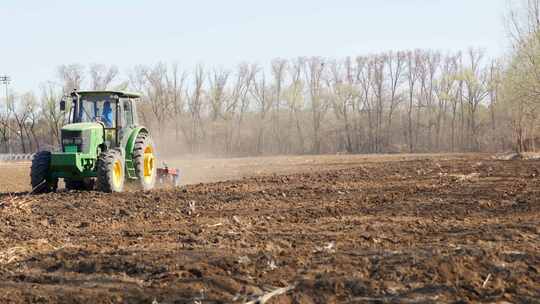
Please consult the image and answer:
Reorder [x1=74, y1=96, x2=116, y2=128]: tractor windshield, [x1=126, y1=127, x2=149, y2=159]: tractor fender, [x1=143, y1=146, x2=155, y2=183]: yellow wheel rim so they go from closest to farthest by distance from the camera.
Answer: [x1=126, y1=127, x2=149, y2=159]: tractor fender, [x1=74, y1=96, x2=116, y2=128]: tractor windshield, [x1=143, y1=146, x2=155, y2=183]: yellow wheel rim

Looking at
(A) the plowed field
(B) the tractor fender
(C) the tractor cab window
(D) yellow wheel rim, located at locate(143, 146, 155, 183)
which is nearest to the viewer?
(A) the plowed field

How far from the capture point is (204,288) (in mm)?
5402

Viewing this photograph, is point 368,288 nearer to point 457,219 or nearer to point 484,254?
point 484,254

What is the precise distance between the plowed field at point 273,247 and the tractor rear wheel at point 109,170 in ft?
1.56

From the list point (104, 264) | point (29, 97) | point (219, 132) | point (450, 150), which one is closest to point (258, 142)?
point (219, 132)

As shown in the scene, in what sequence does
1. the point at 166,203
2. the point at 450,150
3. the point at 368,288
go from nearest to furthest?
the point at 368,288, the point at 166,203, the point at 450,150

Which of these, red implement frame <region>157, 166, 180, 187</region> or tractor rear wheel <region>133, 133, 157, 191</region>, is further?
red implement frame <region>157, 166, 180, 187</region>

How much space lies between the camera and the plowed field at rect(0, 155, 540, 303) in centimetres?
538

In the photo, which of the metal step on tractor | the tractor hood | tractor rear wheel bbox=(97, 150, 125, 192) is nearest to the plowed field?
tractor rear wheel bbox=(97, 150, 125, 192)

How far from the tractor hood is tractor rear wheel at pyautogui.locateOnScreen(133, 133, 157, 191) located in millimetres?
1049

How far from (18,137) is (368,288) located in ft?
271

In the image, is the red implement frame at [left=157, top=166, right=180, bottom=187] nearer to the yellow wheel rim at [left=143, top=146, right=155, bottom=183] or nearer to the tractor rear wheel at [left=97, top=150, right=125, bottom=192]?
the yellow wheel rim at [left=143, top=146, right=155, bottom=183]

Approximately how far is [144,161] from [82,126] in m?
2.07

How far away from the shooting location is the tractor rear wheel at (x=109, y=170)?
1321 centimetres
